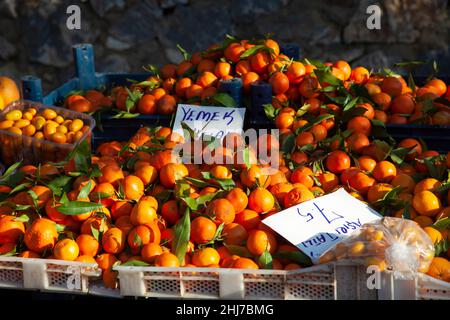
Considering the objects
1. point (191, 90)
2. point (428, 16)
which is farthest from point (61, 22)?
point (428, 16)

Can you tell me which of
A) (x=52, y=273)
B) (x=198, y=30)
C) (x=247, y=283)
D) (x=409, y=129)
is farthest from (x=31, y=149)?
(x=198, y=30)

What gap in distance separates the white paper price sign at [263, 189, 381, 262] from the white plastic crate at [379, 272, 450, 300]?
0.80 feet

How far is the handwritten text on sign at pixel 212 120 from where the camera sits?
2.42 metres

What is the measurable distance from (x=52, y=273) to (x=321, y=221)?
81 centimetres

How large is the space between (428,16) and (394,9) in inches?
9.3

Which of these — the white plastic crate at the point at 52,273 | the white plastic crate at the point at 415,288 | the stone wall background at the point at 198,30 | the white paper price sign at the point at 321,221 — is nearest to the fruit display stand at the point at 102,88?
the white paper price sign at the point at 321,221

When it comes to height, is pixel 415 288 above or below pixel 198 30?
below

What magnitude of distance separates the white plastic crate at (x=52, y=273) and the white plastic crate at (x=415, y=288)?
80 centimetres

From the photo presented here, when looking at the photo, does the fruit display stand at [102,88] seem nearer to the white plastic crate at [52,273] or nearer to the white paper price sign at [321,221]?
the white paper price sign at [321,221]

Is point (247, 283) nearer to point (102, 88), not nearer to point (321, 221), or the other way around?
point (321, 221)

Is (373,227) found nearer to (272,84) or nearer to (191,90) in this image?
(272,84)

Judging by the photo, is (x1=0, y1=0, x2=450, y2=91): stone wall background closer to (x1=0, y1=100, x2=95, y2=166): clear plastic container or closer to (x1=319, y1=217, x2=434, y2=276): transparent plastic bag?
(x1=0, y1=100, x2=95, y2=166): clear plastic container

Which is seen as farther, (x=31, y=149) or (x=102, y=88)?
(x=102, y=88)

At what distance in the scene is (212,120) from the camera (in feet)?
8.05
